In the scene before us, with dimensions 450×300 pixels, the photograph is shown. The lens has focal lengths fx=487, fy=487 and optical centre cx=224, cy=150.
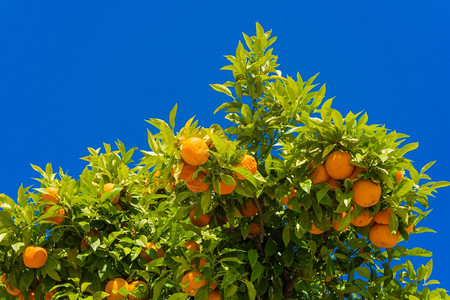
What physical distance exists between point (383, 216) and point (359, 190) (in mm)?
324

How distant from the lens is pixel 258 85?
3.12 m

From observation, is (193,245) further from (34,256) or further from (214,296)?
(34,256)

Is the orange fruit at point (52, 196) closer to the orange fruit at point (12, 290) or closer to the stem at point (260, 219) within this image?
the orange fruit at point (12, 290)

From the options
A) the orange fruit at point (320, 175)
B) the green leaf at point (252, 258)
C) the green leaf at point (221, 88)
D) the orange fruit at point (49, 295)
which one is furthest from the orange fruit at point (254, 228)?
the orange fruit at point (49, 295)

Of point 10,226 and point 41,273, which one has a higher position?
point 10,226

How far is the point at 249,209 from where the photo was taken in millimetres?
2902

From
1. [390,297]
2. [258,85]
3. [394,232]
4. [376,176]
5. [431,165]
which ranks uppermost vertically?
[258,85]

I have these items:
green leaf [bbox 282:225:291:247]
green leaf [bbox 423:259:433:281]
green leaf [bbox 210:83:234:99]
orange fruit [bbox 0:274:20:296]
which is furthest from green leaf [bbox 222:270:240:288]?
orange fruit [bbox 0:274:20:296]

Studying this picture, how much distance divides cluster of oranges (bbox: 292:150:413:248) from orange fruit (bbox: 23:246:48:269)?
5.08ft

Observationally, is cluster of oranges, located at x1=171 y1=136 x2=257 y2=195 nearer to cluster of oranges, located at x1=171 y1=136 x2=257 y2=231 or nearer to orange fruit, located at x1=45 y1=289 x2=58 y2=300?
cluster of oranges, located at x1=171 y1=136 x2=257 y2=231

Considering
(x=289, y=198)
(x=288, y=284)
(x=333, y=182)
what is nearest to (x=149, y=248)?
(x=288, y=284)

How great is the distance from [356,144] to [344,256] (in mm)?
781

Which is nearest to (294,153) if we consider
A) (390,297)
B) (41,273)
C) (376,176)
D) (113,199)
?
(376,176)

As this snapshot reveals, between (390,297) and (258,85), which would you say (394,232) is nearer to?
(390,297)
